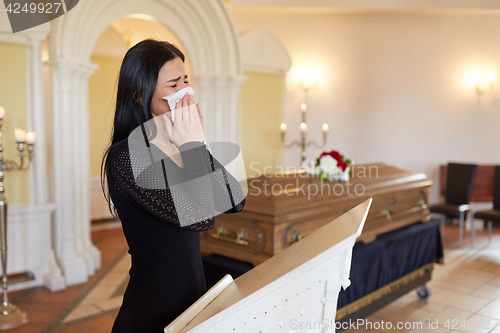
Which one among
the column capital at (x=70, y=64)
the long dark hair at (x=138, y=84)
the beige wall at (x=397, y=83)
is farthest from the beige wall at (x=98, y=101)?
the long dark hair at (x=138, y=84)

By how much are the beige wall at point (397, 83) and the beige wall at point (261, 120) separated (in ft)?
2.11

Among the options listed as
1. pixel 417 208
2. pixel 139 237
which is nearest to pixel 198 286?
pixel 139 237

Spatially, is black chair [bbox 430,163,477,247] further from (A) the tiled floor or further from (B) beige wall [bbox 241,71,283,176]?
(B) beige wall [bbox 241,71,283,176]

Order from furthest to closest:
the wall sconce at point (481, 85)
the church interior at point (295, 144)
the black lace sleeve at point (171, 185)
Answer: the wall sconce at point (481, 85), the church interior at point (295, 144), the black lace sleeve at point (171, 185)

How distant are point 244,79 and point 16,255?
11.4 ft

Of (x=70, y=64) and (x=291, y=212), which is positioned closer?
(x=291, y=212)

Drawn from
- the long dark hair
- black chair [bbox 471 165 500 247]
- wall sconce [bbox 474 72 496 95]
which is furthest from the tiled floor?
wall sconce [bbox 474 72 496 95]

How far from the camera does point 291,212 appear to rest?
2484mm

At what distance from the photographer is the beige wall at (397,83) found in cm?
712

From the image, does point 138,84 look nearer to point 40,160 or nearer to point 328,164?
point 328,164

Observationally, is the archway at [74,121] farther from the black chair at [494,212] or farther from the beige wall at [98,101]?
the black chair at [494,212]

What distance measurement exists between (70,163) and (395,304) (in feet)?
11.2

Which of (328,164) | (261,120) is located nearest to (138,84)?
(328,164)

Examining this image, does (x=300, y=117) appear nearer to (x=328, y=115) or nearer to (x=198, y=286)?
(x=328, y=115)
